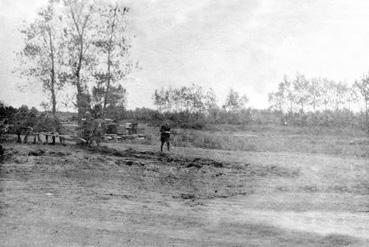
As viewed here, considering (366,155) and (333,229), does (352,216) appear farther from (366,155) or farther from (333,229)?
(366,155)

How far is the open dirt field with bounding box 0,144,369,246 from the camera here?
9562 millimetres

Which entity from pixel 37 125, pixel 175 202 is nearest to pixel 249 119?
pixel 37 125

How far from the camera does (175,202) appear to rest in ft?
44.9

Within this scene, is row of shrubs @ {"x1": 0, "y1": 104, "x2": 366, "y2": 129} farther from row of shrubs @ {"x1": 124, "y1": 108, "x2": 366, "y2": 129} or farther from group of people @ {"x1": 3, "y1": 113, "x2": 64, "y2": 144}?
group of people @ {"x1": 3, "y1": 113, "x2": 64, "y2": 144}

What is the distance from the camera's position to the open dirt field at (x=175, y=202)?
9.56 m

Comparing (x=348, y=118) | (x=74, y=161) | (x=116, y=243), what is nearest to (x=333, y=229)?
(x=116, y=243)

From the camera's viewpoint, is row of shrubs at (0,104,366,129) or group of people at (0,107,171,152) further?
row of shrubs at (0,104,366,129)

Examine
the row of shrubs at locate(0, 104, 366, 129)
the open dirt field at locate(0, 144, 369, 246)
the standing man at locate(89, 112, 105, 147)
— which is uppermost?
the row of shrubs at locate(0, 104, 366, 129)

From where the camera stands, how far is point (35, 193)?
13.8 metres

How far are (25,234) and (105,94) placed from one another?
2230cm

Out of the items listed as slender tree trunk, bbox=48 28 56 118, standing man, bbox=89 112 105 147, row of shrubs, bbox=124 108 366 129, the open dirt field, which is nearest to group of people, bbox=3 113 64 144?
slender tree trunk, bbox=48 28 56 118

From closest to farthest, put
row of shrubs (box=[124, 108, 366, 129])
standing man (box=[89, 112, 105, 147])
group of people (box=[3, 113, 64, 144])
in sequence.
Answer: standing man (box=[89, 112, 105, 147]) < group of people (box=[3, 113, 64, 144]) < row of shrubs (box=[124, 108, 366, 129])

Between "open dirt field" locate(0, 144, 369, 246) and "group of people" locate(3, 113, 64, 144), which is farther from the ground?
"group of people" locate(3, 113, 64, 144)

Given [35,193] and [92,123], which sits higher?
[92,123]
